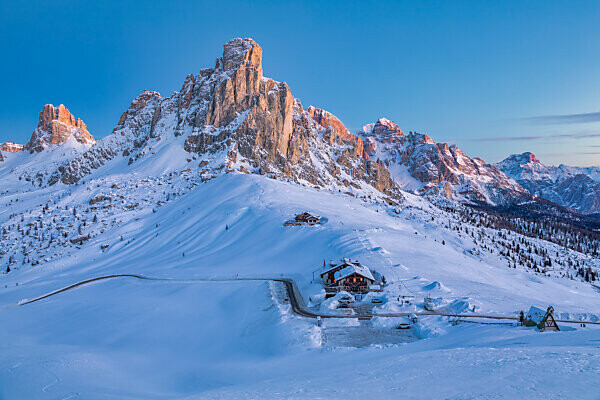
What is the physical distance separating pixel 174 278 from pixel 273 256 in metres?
18.6

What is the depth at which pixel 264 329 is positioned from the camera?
35.1m

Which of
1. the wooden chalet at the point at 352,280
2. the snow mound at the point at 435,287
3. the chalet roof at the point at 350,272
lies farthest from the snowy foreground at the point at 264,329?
the chalet roof at the point at 350,272

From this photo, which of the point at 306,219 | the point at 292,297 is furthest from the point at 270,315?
the point at 306,219

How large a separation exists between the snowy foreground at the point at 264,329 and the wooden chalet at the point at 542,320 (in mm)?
1584

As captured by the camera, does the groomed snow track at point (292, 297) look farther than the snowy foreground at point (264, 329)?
Yes

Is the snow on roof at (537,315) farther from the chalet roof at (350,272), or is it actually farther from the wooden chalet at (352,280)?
the chalet roof at (350,272)

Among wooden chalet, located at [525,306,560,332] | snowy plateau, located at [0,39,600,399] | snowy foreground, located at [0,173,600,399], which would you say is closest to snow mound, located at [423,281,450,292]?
snowy foreground, located at [0,173,600,399]

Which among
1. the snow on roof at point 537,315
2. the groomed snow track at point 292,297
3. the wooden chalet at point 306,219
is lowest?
the groomed snow track at point 292,297

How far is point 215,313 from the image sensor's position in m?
42.3

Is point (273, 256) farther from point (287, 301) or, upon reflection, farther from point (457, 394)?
point (457, 394)

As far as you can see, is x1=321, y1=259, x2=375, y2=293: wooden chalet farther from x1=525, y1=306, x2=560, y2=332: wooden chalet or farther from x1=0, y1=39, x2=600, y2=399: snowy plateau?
x1=525, y1=306, x2=560, y2=332: wooden chalet

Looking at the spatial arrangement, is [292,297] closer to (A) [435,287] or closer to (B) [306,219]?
(A) [435,287]

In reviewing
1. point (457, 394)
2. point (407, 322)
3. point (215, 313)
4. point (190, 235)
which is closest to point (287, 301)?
point (215, 313)

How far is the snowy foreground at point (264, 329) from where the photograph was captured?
17.2m
